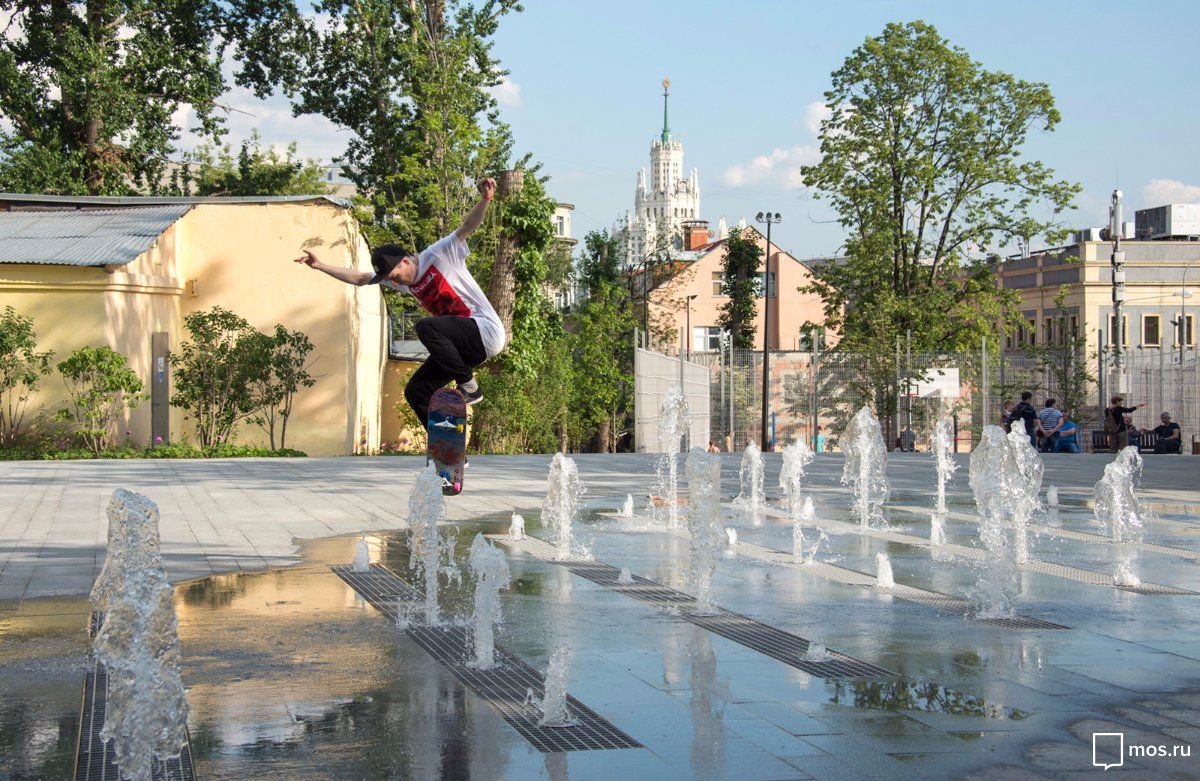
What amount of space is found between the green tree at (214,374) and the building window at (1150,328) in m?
59.2

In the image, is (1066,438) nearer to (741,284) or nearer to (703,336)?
(741,284)

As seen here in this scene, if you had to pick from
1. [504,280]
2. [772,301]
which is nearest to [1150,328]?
[772,301]

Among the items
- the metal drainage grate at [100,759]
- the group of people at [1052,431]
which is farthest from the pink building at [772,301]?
the metal drainage grate at [100,759]

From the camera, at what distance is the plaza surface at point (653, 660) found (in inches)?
161

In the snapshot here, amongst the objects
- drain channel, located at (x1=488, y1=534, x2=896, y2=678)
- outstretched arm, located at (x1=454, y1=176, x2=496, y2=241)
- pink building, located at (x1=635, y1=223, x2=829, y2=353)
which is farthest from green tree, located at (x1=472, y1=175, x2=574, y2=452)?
pink building, located at (x1=635, y1=223, x2=829, y2=353)

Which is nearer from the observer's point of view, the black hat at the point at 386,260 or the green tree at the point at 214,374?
the black hat at the point at 386,260

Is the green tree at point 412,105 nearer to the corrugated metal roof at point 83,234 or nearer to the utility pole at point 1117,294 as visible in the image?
the corrugated metal roof at point 83,234

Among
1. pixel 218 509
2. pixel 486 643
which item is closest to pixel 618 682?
pixel 486 643

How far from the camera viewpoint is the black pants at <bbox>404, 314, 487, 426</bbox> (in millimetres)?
8445

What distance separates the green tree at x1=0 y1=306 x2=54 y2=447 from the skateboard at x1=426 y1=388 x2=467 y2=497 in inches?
578

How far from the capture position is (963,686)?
5098 millimetres

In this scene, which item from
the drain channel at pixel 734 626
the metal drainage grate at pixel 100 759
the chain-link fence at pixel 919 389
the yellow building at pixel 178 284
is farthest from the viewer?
the chain-link fence at pixel 919 389

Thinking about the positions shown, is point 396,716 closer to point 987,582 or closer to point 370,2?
point 987,582

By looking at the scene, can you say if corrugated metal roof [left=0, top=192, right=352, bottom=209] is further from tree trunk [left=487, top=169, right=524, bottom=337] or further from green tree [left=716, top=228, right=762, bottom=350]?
green tree [left=716, top=228, right=762, bottom=350]
